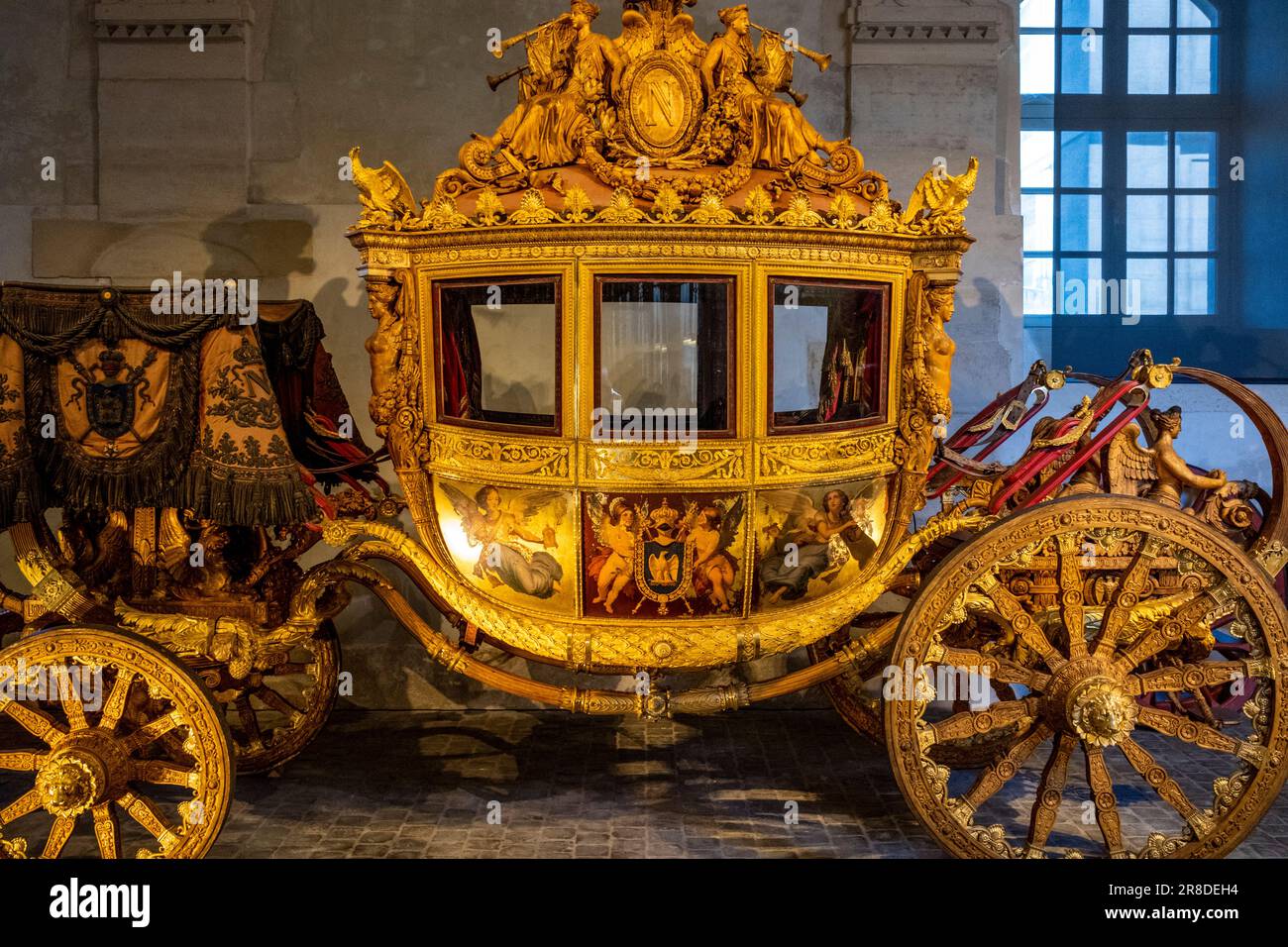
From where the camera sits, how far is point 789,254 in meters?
4.36

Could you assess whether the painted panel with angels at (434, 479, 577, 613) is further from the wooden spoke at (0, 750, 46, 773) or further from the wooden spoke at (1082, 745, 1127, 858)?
the wooden spoke at (1082, 745, 1127, 858)

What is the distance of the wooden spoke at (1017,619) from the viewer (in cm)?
435

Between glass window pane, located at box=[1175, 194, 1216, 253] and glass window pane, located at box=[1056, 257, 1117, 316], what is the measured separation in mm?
396

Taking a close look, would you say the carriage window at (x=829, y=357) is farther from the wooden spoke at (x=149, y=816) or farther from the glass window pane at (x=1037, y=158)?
the glass window pane at (x=1037, y=158)

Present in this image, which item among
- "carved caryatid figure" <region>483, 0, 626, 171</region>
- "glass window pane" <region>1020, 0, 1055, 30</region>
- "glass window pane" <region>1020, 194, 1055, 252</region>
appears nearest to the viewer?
"carved caryatid figure" <region>483, 0, 626, 171</region>

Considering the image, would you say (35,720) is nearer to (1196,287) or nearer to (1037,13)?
(1196,287)

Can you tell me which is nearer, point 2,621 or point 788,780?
point 2,621

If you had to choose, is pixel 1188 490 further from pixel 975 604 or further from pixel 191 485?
pixel 191 485

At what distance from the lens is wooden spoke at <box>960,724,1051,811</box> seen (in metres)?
4.34

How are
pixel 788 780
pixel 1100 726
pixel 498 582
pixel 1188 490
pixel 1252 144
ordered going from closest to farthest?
pixel 1100 726, pixel 498 582, pixel 1188 490, pixel 788 780, pixel 1252 144

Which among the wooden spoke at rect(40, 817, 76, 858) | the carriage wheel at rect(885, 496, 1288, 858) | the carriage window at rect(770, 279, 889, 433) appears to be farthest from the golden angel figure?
the wooden spoke at rect(40, 817, 76, 858)

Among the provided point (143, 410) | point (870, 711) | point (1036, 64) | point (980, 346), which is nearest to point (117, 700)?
point (143, 410)

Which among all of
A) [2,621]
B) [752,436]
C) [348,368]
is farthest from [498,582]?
[348,368]

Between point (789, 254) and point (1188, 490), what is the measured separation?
192 centimetres
